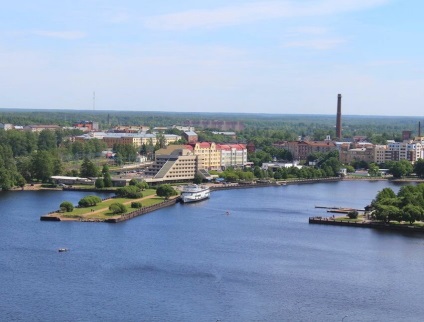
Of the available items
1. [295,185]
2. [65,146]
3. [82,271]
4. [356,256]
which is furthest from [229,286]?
[65,146]

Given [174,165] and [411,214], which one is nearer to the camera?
[411,214]

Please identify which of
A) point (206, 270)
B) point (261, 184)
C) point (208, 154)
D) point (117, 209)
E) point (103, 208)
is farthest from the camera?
point (208, 154)

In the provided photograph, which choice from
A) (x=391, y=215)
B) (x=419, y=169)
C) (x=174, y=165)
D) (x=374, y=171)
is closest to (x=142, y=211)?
(x=391, y=215)

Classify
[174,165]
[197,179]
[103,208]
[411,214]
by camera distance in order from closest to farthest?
[411,214]
[103,208]
[174,165]
[197,179]

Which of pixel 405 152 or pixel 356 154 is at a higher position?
pixel 405 152

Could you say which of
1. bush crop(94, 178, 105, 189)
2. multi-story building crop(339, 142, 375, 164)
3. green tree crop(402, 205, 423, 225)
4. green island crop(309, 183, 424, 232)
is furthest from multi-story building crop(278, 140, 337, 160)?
green tree crop(402, 205, 423, 225)

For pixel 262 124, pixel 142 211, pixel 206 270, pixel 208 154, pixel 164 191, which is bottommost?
pixel 206 270

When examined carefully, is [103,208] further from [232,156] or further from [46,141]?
[46,141]

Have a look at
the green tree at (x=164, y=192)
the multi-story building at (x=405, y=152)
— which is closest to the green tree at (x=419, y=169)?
the multi-story building at (x=405, y=152)

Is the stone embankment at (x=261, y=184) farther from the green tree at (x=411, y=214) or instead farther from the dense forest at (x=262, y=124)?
the dense forest at (x=262, y=124)
